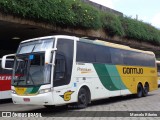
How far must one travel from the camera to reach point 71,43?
14.7 metres

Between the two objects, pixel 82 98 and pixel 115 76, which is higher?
pixel 115 76

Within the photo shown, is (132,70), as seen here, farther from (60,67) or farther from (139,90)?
(60,67)

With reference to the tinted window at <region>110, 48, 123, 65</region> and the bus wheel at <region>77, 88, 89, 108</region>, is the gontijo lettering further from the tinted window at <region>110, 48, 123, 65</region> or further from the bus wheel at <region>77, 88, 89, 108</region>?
the bus wheel at <region>77, 88, 89, 108</region>

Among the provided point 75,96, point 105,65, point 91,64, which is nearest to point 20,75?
point 75,96

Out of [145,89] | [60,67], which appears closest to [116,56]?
[145,89]

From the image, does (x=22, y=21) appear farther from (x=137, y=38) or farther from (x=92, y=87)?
(x=137, y=38)

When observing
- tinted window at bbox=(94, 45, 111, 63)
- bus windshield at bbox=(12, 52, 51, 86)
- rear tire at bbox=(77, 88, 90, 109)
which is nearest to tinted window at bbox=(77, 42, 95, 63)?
tinted window at bbox=(94, 45, 111, 63)

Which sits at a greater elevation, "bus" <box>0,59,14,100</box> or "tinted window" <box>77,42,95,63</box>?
"tinted window" <box>77,42,95,63</box>

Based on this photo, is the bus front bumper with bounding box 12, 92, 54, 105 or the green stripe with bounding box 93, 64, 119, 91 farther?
the green stripe with bounding box 93, 64, 119, 91

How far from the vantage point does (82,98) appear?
15.0 m

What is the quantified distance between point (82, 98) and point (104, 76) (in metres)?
2.64

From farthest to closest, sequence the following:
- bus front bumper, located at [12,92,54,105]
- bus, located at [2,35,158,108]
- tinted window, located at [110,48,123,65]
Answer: tinted window, located at [110,48,123,65], bus, located at [2,35,158,108], bus front bumper, located at [12,92,54,105]

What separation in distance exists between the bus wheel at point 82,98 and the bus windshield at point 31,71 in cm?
229

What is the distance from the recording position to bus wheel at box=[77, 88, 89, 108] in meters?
14.9
